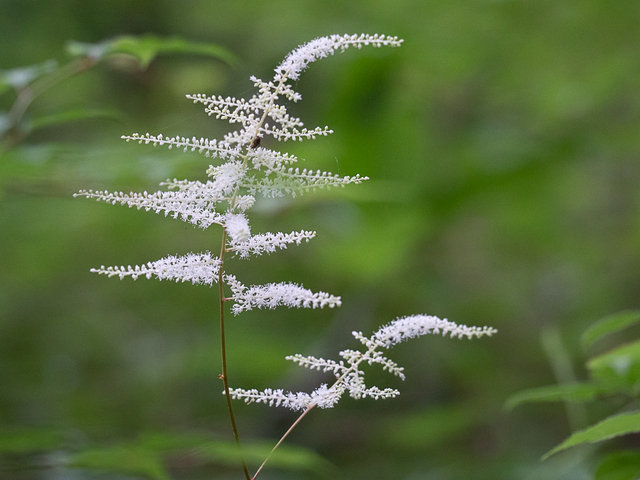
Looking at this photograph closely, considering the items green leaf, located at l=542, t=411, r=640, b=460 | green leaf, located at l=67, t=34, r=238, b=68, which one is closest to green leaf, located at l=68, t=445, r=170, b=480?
green leaf, located at l=542, t=411, r=640, b=460

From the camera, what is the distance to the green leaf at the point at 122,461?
1.06 m

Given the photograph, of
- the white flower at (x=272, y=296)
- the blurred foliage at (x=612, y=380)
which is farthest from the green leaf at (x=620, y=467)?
the white flower at (x=272, y=296)

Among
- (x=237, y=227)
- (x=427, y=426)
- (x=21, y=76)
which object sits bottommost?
(x=237, y=227)

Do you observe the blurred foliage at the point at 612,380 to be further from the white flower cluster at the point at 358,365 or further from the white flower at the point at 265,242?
the white flower at the point at 265,242

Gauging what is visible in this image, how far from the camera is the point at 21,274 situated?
3.18m

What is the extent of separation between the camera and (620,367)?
3.62 ft

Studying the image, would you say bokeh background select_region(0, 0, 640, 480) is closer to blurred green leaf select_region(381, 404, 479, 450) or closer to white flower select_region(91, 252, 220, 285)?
blurred green leaf select_region(381, 404, 479, 450)

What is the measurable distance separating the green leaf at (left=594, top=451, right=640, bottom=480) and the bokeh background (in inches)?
61.0

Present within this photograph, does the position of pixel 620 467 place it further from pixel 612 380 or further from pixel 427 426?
pixel 427 426

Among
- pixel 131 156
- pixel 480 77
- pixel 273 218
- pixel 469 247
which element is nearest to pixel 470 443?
pixel 469 247

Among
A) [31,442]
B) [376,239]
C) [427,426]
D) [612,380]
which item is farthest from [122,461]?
[376,239]

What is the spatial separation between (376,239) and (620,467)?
7.37 feet

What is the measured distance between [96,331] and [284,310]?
117 centimetres

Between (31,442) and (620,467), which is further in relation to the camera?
(31,442)
